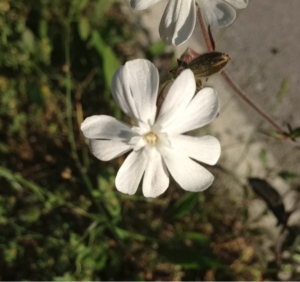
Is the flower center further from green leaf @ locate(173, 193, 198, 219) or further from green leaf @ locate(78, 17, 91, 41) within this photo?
green leaf @ locate(78, 17, 91, 41)

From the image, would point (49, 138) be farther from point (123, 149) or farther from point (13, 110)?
point (123, 149)

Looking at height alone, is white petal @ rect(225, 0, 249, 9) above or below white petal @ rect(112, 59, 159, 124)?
above

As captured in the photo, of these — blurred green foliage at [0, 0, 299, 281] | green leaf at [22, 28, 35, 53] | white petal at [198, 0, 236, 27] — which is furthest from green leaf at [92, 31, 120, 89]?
white petal at [198, 0, 236, 27]

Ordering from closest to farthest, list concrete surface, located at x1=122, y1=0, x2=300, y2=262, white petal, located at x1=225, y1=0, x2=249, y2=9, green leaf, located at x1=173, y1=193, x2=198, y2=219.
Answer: white petal, located at x1=225, y1=0, x2=249, y2=9, green leaf, located at x1=173, y1=193, x2=198, y2=219, concrete surface, located at x1=122, y1=0, x2=300, y2=262

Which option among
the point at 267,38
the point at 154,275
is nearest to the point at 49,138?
the point at 154,275

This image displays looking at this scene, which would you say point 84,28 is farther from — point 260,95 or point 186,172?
point 186,172

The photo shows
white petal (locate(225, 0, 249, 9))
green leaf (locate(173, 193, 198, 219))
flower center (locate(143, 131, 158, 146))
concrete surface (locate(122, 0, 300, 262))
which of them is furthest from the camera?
concrete surface (locate(122, 0, 300, 262))
